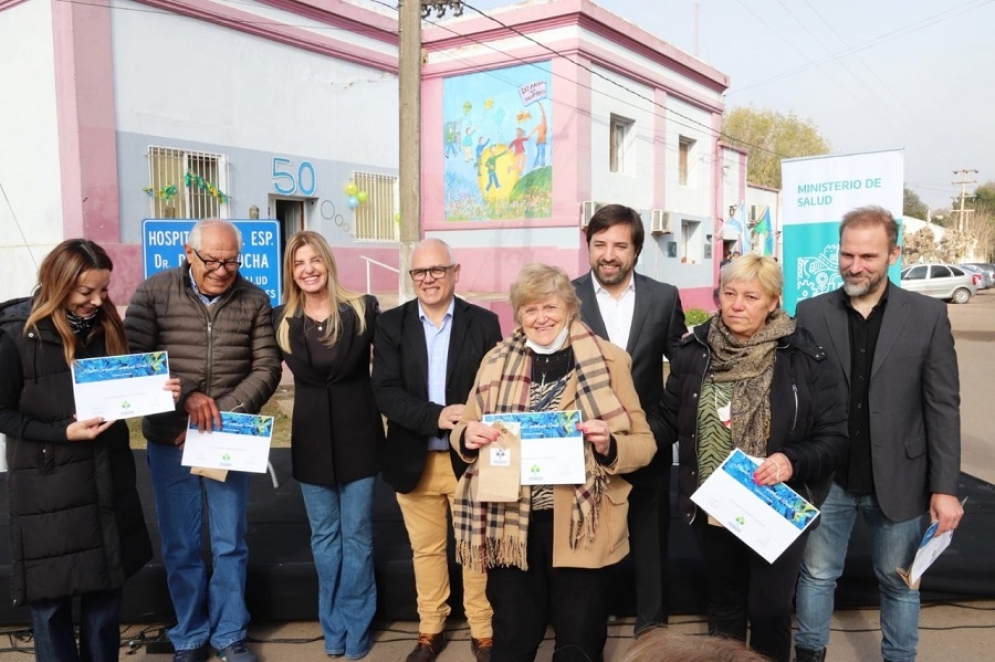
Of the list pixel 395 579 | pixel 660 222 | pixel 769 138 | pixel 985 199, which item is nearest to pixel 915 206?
pixel 985 199

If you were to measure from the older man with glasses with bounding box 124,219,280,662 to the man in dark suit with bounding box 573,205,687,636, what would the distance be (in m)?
1.48

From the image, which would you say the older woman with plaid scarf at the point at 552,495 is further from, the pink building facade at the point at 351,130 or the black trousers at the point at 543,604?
the pink building facade at the point at 351,130

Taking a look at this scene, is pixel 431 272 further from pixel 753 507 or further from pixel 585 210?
pixel 585 210

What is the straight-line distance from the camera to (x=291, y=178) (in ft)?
45.2

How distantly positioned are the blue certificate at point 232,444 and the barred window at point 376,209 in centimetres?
1241

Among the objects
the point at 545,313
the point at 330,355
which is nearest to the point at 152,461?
the point at 330,355

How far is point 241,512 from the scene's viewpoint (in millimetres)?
3258

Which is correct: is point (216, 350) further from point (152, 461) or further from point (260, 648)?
point (260, 648)

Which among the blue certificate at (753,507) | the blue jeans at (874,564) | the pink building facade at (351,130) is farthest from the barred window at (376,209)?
the blue certificate at (753,507)

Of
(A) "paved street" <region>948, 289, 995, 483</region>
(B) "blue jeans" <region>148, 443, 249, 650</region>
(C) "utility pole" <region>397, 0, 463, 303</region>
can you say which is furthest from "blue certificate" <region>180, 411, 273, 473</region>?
(A) "paved street" <region>948, 289, 995, 483</region>

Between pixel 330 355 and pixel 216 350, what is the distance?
0.48 metres

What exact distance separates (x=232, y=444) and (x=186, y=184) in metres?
10.4

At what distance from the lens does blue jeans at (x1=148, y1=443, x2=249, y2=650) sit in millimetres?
3193

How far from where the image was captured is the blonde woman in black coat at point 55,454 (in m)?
2.63
